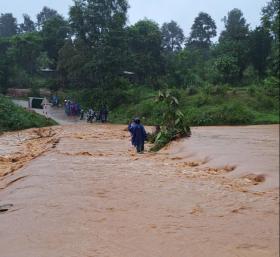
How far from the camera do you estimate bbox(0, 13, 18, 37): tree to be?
76831mm

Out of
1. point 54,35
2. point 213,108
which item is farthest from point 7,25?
point 213,108

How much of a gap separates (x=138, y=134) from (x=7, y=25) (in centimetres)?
6743

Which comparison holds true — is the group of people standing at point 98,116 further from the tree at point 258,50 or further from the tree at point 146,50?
the tree at point 258,50

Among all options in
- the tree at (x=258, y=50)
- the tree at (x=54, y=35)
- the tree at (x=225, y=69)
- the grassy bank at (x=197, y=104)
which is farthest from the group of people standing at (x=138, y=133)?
the tree at (x=54, y=35)

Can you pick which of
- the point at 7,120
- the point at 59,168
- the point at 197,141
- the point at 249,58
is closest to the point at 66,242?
the point at 59,168

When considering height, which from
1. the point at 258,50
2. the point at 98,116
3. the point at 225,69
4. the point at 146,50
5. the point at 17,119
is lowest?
the point at 17,119

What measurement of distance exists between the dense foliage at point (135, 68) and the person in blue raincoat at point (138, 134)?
12006 mm

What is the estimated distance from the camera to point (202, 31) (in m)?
55.2

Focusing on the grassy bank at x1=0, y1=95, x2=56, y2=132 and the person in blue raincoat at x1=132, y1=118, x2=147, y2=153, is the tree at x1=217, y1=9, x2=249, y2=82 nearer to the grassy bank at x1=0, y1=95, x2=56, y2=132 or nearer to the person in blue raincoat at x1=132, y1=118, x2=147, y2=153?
the grassy bank at x1=0, y1=95, x2=56, y2=132

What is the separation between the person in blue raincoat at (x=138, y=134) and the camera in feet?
50.2

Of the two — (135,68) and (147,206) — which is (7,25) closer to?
(135,68)

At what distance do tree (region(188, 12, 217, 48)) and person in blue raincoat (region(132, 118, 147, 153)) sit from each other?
40886 millimetres

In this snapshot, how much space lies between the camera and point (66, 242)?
6043 mm

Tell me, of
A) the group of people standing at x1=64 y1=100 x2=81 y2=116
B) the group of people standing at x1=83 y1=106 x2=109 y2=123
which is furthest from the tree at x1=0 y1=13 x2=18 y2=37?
the group of people standing at x1=83 y1=106 x2=109 y2=123
